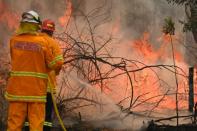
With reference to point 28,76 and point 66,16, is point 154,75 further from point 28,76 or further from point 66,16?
point 28,76

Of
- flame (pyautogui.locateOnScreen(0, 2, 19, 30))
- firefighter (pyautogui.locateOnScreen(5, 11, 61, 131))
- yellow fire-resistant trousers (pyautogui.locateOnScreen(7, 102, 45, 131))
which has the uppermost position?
flame (pyautogui.locateOnScreen(0, 2, 19, 30))

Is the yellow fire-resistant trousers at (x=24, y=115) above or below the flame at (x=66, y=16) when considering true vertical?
below

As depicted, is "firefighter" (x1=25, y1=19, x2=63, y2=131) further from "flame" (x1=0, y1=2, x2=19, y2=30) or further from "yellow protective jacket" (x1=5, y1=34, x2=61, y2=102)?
"flame" (x1=0, y1=2, x2=19, y2=30)

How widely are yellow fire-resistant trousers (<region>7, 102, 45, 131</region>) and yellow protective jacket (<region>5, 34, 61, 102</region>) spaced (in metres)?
0.09

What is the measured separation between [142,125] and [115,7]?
444 cm

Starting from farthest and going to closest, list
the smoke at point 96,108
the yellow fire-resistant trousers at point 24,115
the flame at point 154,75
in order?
1. the flame at point 154,75
2. the smoke at point 96,108
3. the yellow fire-resistant trousers at point 24,115

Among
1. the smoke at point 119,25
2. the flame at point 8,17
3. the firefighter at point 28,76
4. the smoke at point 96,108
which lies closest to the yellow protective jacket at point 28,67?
the firefighter at point 28,76

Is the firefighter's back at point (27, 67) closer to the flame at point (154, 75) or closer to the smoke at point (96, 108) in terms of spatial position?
the smoke at point (96, 108)

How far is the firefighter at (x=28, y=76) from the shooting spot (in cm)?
625

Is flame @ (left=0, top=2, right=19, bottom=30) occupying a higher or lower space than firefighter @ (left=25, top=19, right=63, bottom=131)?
higher

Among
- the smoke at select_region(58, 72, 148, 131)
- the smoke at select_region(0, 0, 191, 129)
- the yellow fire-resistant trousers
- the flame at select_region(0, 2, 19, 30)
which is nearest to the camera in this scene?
the yellow fire-resistant trousers

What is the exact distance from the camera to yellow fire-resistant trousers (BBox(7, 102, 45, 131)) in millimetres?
6238

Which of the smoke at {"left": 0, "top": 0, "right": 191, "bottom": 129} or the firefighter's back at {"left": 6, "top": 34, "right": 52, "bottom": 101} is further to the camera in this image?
the smoke at {"left": 0, "top": 0, "right": 191, "bottom": 129}

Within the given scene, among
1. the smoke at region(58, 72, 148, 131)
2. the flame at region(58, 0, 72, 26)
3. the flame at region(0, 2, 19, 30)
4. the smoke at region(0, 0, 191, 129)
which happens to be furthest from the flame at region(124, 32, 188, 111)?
the flame at region(0, 2, 19, 30)
